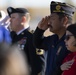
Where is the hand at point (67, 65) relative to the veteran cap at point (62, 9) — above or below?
below

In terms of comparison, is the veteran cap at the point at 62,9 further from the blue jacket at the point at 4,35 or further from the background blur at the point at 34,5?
the background blur at the point at 34,5

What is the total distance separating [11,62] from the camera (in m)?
2.42

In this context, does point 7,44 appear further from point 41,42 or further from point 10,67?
point 41,42

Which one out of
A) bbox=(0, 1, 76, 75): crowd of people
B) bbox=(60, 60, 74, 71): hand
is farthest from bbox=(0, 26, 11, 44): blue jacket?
bbox=(60, 60, 74, 71): hand

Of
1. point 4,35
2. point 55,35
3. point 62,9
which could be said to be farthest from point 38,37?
point 4,35

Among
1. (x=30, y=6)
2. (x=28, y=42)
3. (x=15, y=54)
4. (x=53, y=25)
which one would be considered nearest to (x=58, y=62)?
(x=53, y=25)

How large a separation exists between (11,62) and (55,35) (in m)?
0.70

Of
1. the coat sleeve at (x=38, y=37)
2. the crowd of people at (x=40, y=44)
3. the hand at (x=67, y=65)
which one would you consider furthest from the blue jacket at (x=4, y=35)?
the hand at (x=67, y=65)

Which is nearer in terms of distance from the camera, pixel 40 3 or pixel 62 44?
pixel 62 44

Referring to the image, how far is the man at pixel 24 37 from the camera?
227 centimetres

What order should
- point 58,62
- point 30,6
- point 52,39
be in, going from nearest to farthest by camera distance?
point 58,62 → point 52,39 → point 30,6

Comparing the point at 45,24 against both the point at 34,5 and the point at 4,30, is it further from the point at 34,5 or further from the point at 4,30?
the point at 34,5

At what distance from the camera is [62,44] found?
1.78 metres

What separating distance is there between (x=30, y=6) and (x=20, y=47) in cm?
159
